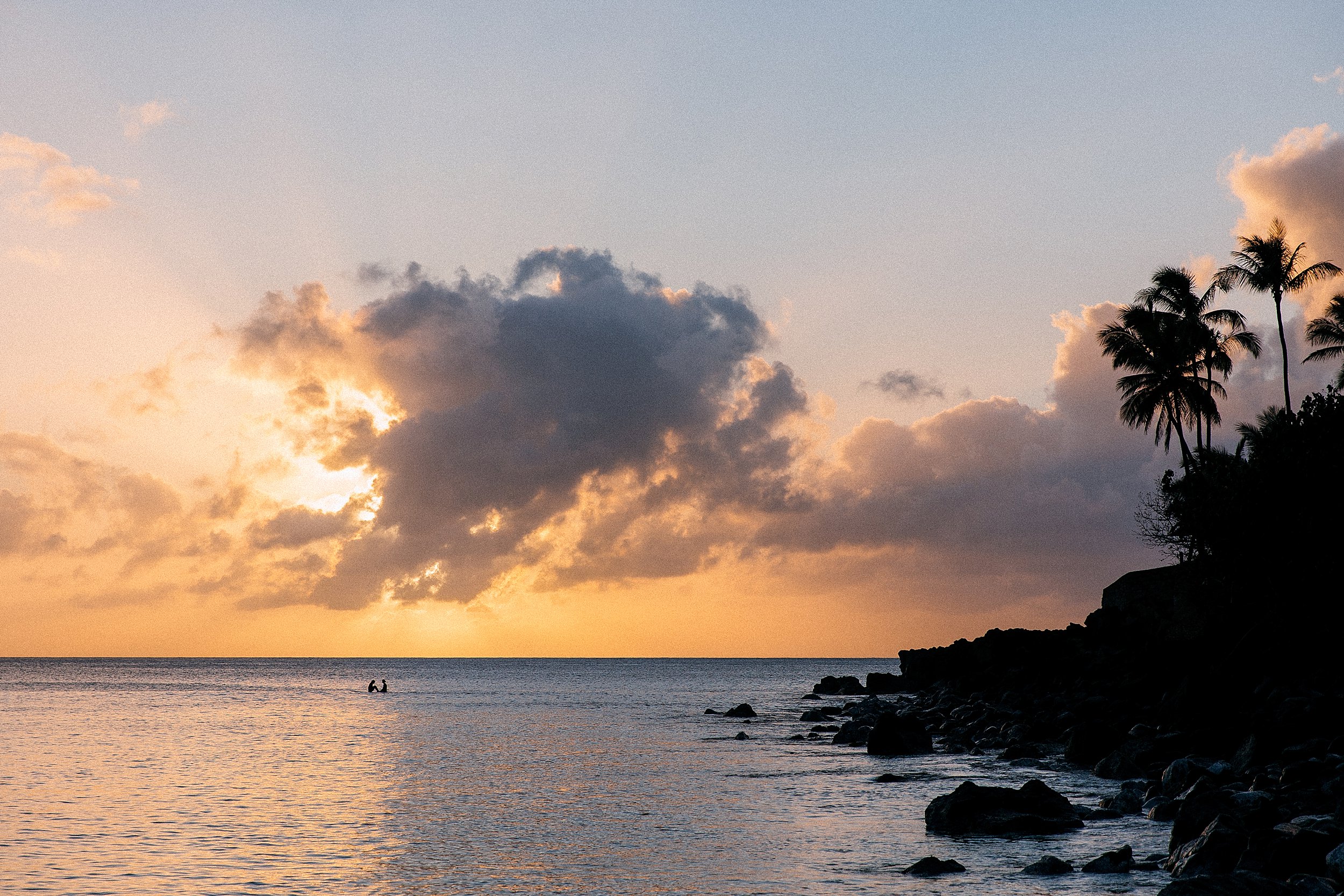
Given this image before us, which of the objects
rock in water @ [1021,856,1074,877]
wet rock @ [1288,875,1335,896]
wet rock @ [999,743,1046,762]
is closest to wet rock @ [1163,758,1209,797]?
rock in water @ [1021,856,1074,877]

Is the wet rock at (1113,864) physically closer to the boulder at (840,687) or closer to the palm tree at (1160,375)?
the palm tree at (1160,375)

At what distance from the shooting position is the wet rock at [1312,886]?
16594 mm

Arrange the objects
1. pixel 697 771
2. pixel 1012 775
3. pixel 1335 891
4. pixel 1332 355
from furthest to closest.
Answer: pixel 1332 355 → pixel 697 771 → pixel 1012 775 → pixel 1335 891

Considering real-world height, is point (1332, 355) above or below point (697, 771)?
above

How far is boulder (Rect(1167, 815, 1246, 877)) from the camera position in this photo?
62.5 feet

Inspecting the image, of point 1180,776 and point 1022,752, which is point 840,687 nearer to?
point 1022,752

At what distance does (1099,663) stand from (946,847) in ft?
118

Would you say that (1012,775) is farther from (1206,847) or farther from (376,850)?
(376,850)

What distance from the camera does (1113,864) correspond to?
67.1ft

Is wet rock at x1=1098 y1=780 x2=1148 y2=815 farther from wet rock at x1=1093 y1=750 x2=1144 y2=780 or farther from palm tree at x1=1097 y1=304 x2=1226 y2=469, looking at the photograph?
palm tree at x1=1097 y1=304 x2=1226 y2=469

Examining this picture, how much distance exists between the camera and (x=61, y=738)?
5400 cm

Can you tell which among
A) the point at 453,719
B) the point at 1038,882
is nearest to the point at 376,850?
the point at 1038,882

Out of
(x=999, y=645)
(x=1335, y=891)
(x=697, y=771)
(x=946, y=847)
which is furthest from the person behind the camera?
(x=999, y=645)

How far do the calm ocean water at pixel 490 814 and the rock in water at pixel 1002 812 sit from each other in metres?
0.70
